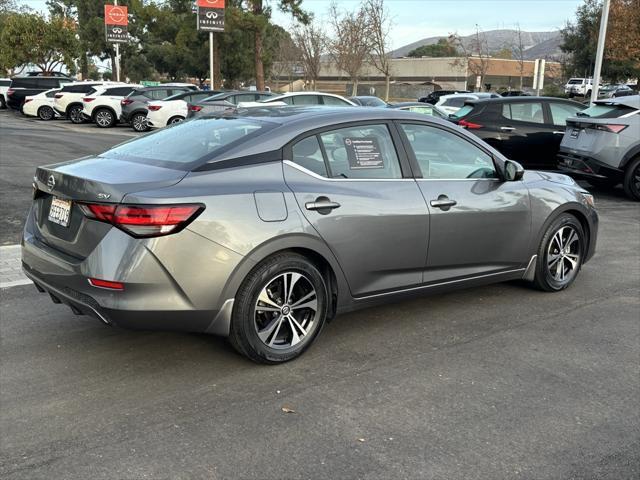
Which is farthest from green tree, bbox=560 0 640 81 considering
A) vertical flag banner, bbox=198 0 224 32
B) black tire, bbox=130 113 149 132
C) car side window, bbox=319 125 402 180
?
car side window, bbox=319 125 402 180

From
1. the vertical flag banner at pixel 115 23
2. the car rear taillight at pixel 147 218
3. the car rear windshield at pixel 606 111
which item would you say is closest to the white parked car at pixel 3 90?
the vertical flag banner at pixel 115 23

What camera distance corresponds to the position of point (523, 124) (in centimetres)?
1245

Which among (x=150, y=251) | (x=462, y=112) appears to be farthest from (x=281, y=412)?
(x=462, y=112)

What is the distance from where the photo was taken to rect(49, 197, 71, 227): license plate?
386 centimetres

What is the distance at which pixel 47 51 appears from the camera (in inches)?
1695

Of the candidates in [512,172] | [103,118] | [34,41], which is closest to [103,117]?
[103,118]

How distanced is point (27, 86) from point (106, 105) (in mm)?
8680

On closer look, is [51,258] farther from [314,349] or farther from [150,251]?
[314,349]

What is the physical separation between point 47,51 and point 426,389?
45.5m

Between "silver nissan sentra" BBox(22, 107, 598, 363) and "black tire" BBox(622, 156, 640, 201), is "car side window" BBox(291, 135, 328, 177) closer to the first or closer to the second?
"silver nissan sentra" BBox(22, 107, 598, 363)

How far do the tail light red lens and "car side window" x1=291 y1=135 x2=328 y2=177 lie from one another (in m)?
1.34

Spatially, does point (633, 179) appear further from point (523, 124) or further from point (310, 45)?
point (310, 45)

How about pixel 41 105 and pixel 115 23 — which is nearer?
pixel 41 105

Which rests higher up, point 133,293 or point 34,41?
point 34,41
